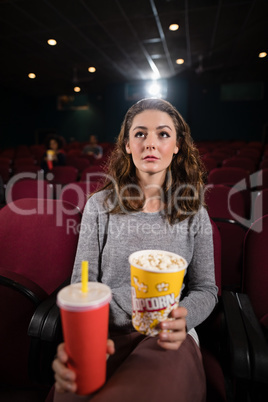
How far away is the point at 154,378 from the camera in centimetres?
67

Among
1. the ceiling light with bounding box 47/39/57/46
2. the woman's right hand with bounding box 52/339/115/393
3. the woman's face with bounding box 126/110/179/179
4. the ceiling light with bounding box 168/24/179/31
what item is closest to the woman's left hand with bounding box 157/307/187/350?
the woman's right hand with bounding box 52/339/115/393

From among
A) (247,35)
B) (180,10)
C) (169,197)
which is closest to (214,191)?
(169,197)

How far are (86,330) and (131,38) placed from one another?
7099 mm

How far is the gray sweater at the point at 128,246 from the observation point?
973mm

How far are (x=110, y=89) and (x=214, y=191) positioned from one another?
10.6m

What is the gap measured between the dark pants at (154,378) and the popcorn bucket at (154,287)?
4.3 inches

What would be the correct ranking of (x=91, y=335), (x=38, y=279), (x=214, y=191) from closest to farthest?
(x=91, y=335) < (x=38, y=279) < (x=214, y=191)

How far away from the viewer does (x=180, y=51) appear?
23.7 feet

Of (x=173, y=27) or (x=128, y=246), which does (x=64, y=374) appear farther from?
(x=173, y=27)

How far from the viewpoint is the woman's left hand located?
67 centimetres

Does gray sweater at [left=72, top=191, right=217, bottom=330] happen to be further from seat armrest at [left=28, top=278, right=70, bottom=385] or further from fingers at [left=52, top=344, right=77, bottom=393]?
fingers at [left=52, top=344, right=77, bottom=393]

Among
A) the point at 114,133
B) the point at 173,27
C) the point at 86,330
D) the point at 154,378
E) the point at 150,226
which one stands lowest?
the point at 154,378

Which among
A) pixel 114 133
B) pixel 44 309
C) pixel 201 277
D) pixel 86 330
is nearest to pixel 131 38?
pixel 114 133

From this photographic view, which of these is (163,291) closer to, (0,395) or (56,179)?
(0,395)
